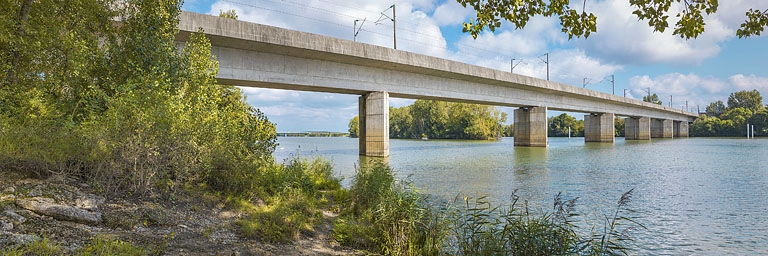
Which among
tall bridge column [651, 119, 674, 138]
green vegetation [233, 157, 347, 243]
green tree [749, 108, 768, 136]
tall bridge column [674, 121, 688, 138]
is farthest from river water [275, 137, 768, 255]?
green tree [749, 108, 768, 136]

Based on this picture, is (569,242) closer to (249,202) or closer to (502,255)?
(502,255)

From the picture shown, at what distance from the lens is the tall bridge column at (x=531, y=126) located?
44.6 metres

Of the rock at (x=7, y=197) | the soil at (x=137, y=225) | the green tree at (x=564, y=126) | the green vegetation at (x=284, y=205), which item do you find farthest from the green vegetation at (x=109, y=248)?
the green tree at (x=564, y=126)

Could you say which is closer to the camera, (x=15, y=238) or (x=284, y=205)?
(x=15, y=238)

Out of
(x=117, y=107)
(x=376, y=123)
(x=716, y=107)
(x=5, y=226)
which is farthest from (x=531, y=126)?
(x=716, y=107)

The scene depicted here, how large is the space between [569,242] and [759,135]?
126743 millimetres

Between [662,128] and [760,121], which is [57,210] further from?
[760,121]

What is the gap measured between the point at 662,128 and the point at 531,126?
216 ft

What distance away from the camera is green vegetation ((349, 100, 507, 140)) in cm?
8856

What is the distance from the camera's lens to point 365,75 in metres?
26.2

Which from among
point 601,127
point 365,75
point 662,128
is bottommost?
point 601,127

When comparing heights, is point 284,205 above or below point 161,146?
below

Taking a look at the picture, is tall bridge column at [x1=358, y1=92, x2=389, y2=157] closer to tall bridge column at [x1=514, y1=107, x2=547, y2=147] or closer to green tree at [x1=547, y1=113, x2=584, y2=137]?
tall bridge column at [x1=514, y1=107, x2=547, y2=147]

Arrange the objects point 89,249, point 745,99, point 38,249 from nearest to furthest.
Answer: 1. point 38,249
2. point 89,249
3. point 745,99
